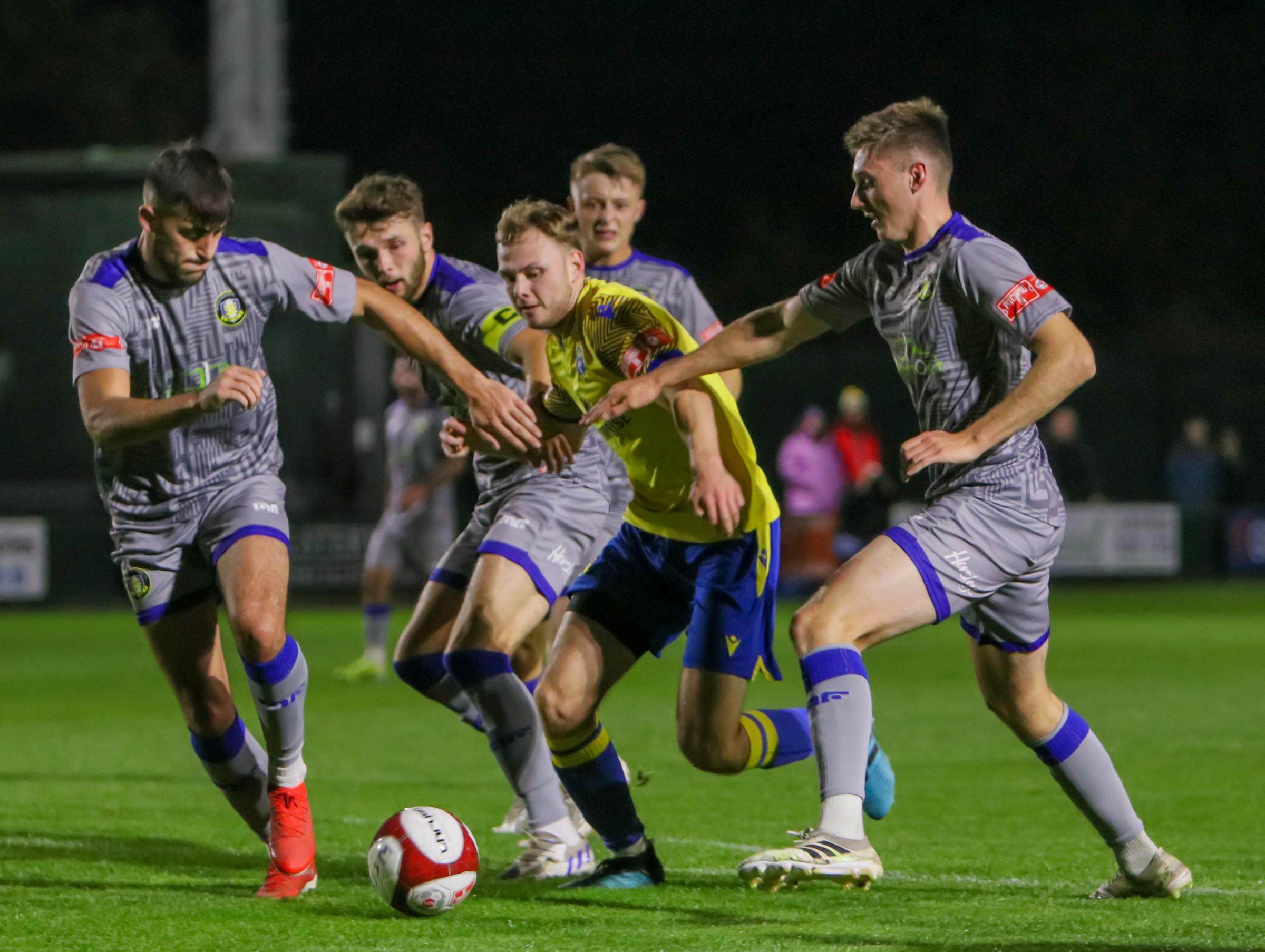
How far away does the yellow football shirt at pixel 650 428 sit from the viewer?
5.98 meters

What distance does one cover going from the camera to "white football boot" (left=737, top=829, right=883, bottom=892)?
482 centimetres

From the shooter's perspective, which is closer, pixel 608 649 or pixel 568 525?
pixel 608 649

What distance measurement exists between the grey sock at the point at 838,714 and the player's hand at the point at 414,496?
8751 millimetres

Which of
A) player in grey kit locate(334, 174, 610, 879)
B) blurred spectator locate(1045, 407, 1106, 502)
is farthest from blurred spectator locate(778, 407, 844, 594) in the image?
player in grey kit locate(334, 174, 610, 879)

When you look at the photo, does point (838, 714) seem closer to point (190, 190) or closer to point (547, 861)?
point (547, 861)

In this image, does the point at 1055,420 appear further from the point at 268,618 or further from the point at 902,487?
the point at 268,618

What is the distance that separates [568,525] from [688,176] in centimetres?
4511

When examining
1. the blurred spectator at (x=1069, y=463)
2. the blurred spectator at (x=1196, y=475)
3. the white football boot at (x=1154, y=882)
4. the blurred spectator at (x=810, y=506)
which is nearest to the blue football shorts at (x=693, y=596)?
the white football boot at (x=1154, y=882)

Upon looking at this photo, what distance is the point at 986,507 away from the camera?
5379mm

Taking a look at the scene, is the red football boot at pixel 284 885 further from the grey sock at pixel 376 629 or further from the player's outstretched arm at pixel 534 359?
the grey sock at pixel 376 629

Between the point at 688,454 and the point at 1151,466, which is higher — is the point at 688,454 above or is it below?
above

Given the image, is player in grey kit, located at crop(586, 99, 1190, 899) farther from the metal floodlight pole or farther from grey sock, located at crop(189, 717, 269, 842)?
the metal floodlight pole

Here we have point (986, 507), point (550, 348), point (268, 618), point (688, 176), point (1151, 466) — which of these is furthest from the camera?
point (688, 176)

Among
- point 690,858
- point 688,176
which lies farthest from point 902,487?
point 688,176
